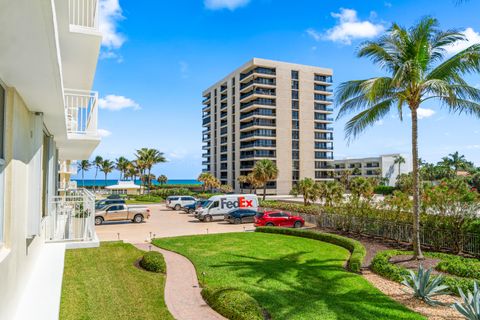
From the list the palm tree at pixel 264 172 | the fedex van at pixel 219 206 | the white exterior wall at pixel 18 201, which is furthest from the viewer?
the palm tree at pixel 264 172

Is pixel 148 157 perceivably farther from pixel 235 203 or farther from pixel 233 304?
pixel 233 304

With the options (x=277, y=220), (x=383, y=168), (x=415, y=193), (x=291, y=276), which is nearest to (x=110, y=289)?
(x=291, y=276)

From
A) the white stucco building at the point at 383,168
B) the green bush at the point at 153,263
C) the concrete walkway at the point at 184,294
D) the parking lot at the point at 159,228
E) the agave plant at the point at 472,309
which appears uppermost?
the white stucco building at the point at 383,168

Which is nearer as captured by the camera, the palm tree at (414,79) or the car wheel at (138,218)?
the palm tree at (414,79)

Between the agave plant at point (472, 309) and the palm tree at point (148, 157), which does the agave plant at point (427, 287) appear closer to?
the agave plant at point (472, 309)

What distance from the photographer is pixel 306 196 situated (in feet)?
132

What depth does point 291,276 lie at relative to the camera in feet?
42.6

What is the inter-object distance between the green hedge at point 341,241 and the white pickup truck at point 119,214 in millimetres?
11708

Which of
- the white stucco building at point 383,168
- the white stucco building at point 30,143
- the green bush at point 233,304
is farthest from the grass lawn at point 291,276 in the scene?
the white stucco building at point 383,168

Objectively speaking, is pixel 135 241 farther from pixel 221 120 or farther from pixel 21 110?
pixel 221 120

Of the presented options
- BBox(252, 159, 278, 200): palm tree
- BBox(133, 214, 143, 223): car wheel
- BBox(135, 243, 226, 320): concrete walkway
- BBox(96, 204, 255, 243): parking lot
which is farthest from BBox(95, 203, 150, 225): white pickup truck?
BBox(252, 159, 278, 200): palm tree

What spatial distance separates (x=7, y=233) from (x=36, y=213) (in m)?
1.93

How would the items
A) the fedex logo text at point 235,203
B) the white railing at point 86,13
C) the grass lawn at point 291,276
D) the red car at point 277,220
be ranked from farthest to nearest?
the fedex logo text at point 235,203 < the red car at point 277,220 < the grass lawn at point 291,276 < the white railing at point 86,13

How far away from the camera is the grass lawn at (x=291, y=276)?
9617 millimetres
